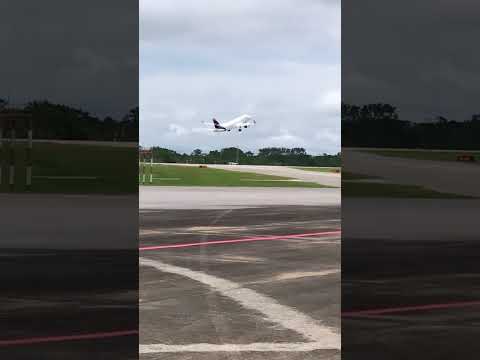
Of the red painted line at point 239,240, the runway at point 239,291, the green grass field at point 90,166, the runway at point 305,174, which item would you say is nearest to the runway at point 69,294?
the green grass field at point 90,166

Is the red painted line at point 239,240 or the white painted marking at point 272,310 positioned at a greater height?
the red painted line at point 239,240

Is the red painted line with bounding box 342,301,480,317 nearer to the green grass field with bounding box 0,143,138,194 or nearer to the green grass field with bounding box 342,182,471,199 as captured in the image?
the green grass field with bounding box 0,143,138,194

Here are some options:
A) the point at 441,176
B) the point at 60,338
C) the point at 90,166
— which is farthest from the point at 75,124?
the point at 441,176

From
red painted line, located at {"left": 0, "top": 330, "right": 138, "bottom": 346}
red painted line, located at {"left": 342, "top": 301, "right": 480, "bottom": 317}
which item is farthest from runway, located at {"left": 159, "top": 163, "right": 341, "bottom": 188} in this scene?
red painted line, located at {"left": 0, "top": 330, "right": 138, "bottom": 346}

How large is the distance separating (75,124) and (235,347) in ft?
12.0

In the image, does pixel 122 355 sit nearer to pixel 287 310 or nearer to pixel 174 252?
pixel 287 310

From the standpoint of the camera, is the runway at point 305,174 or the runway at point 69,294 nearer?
the runway at point 69,294

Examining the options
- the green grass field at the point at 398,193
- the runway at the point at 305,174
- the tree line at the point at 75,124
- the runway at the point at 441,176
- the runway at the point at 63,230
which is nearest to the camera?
the tree line at the point at 75,124

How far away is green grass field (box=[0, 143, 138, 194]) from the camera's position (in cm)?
559

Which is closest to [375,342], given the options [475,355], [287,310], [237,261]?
[475,355]

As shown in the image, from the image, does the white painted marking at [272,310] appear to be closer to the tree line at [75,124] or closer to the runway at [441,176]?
the tree line at [75,124]

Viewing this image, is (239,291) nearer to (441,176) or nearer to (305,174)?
(441,176)

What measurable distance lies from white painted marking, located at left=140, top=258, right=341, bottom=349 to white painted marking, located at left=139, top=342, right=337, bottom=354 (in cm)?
20

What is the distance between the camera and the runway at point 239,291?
6.24 metres
